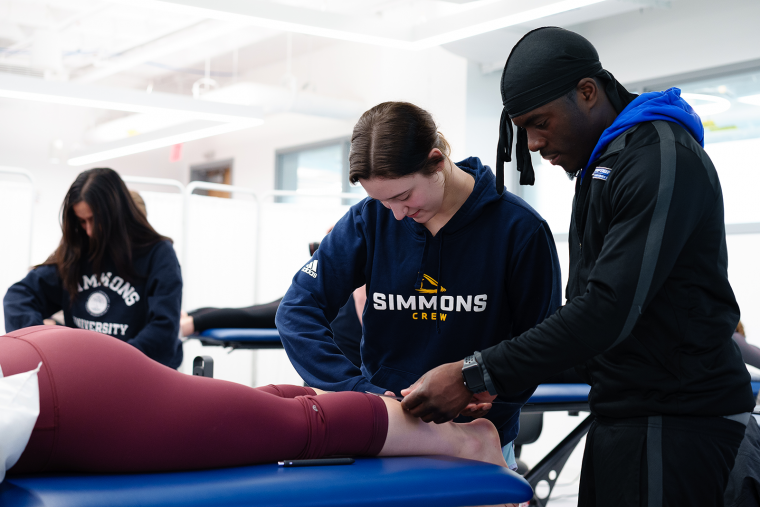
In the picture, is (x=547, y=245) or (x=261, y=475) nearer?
(x=261, y=475)

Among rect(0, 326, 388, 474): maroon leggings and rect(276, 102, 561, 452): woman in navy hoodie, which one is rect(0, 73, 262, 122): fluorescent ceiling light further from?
rect(0, 326, 388, 474): maroon leggings

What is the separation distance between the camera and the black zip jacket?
3.39ft

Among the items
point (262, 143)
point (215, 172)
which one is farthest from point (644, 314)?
point (215, 172)

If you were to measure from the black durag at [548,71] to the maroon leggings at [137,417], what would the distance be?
0.62m

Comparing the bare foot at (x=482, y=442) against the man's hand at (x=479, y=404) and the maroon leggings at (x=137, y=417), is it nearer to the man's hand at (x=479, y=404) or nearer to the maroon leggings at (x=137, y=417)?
the man's hand at (x=479, y=404)

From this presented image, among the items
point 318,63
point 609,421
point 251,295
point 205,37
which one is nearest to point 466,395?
point 609,421

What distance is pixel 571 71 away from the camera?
1167 millimetres

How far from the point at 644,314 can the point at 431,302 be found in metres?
0.48

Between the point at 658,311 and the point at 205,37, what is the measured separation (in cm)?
538

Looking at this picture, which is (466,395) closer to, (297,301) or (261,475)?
(261,475)

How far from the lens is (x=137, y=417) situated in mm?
1052

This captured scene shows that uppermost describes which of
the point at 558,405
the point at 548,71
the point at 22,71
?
the point at 22,71

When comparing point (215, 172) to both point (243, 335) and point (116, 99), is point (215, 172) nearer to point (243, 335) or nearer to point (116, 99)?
point (116, 99)

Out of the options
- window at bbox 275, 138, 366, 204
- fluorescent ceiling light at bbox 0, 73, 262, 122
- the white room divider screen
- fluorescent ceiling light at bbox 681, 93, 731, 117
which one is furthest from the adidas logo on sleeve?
window at bbox 275, 138, 366, 204
